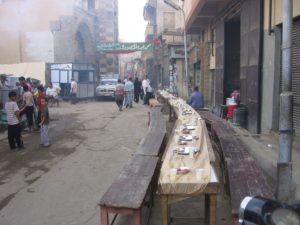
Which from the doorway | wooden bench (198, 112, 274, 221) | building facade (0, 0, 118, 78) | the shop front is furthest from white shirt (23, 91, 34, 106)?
the shop front

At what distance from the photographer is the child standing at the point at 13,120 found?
9625 millimetres

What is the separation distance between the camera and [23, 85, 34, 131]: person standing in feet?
40.8

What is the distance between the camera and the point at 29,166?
27.2 feet

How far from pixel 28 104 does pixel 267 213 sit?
36.6 ft

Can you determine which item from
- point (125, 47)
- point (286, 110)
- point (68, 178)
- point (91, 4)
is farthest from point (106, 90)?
point (286, 110)

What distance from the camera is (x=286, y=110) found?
5.01 metres

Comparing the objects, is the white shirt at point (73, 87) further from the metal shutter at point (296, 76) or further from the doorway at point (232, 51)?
the metal shutter at point (296, 76)

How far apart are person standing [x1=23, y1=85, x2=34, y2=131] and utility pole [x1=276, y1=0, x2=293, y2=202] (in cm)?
905

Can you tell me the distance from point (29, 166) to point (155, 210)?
3.71 m

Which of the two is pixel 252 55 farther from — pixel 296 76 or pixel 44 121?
pixel 44 121

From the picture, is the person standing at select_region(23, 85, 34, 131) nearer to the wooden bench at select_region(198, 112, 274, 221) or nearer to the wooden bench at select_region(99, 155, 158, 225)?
the wooden bench at select_region(198, 112, 274, 221)

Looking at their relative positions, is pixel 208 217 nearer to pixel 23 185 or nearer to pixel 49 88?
pixel 23 185

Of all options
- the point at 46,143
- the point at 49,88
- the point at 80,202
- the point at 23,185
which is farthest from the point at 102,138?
the point at 49,88

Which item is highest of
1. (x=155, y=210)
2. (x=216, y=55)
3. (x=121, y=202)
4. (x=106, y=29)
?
(x=106, y=29)
